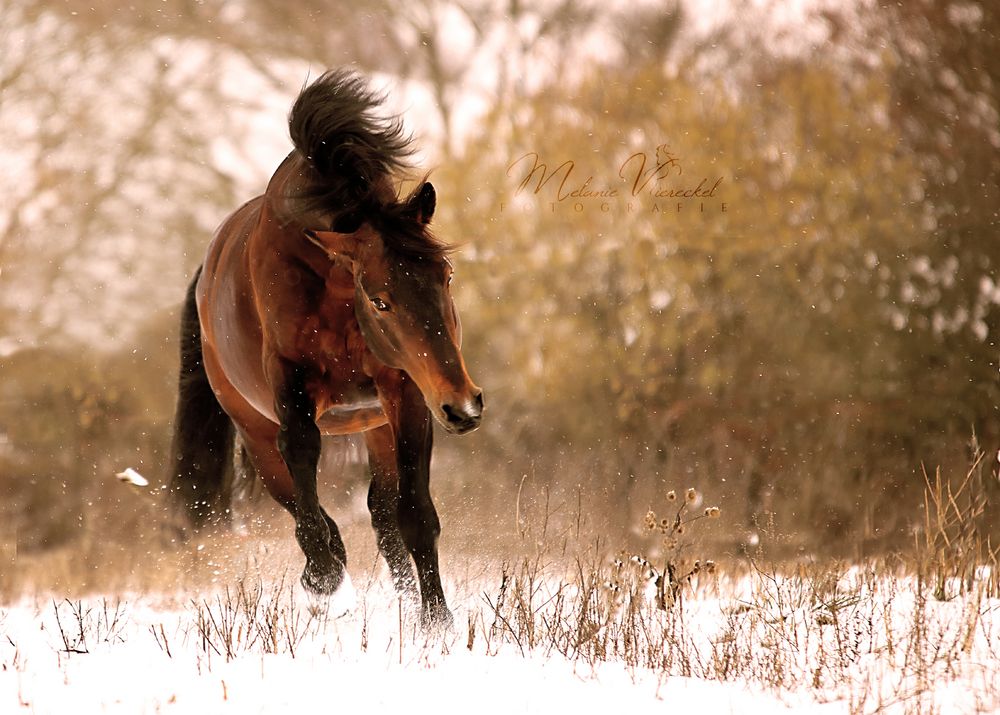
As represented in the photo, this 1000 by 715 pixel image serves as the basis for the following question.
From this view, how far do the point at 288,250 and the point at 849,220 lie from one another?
6.10 m

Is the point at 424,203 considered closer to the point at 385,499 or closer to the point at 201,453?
the point at 385,499

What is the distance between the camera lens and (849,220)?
372 inches

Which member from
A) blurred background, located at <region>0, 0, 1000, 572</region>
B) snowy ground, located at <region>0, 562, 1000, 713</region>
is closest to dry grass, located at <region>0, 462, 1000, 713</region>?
snowy ground, located at <region>0, 562, 1000, 713</region>

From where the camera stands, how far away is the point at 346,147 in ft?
16.3

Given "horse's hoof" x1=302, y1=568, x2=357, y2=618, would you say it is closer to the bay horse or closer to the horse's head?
the bay horse

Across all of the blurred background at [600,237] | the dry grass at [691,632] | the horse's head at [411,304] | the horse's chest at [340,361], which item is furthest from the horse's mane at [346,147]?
the blurred background at [600,237]

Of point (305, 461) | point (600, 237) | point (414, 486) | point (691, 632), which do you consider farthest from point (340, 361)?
point (600, 237)

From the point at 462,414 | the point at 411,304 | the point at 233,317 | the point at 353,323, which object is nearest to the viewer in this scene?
the point at 462,414

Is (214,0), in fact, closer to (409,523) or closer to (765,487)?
(765,487)

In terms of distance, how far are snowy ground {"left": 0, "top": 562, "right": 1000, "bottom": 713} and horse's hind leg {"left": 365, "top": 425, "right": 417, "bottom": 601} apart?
45cm

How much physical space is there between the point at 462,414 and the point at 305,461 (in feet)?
3.45

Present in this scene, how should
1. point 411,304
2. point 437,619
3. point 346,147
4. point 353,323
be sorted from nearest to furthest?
point 411,304 → point 437,619 → point 353,323 → point 346,147

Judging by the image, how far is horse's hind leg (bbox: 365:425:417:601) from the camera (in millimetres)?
5332

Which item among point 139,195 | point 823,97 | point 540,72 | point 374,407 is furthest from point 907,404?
point 139,195
